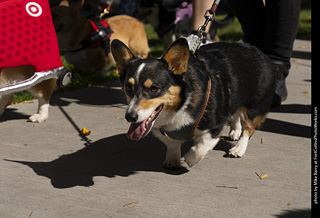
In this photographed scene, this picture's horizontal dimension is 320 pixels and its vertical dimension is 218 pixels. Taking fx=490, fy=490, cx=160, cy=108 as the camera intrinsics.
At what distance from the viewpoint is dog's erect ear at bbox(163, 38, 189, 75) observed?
303 cm

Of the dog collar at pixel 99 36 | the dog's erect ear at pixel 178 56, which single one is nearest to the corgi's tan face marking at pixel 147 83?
the dog's erect ear at pixel 178 56

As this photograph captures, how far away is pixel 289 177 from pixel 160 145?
1.14 meters

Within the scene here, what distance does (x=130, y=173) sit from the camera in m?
3.47

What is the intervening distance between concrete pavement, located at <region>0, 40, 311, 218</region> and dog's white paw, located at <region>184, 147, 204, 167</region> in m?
0.11

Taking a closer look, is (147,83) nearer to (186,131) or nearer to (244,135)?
(186,131)

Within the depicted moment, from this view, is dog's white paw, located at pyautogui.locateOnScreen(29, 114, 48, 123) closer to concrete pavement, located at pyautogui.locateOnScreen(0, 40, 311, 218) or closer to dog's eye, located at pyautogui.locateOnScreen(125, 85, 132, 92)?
concrete pavement, located at pyautogui.locateOnScreen(0, 40, 311, 218)

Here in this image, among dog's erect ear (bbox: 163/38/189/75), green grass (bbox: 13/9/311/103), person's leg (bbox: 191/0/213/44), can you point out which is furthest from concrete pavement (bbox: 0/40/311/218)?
person's leg (bbox: 191/0/213/44)

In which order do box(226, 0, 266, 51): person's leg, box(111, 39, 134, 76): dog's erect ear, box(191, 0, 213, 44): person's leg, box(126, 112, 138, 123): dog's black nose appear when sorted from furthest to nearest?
box(226, 0, 266, 51): person's leg
box(191, 0, 213, 44): person's leg
box(111, 39, 134, 76): dog's erect ear
box(126, 112, 138, 123): dog's black nose

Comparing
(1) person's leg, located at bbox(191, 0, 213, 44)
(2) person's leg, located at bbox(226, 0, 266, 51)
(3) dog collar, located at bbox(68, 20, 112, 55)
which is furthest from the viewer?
(3) dog collar, located at bbox(68, 20, 112, 55)

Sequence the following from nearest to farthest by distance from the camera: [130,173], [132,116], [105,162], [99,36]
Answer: [132,116], [130,173], [105,162], [99,36]

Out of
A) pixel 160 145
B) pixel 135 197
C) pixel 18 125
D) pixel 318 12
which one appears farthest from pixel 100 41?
pixel 318 12

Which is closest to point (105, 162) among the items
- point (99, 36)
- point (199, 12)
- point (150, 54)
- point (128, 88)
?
point (128, 88)

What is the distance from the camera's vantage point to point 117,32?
21.8 feet

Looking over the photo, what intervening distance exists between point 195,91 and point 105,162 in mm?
961
